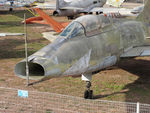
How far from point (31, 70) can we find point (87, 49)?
6.82 ft

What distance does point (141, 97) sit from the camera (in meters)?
10.0

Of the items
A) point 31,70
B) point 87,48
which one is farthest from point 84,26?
point 31,70

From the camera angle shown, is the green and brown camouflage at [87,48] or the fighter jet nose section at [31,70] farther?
the green and brown camouflage at [87,48]

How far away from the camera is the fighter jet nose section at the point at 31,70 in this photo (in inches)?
290

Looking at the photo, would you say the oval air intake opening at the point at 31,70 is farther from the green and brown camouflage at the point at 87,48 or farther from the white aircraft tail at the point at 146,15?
the white aircraft tail at the point at 146,15

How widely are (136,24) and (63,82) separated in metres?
4.33

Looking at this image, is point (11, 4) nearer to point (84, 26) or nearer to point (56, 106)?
point (84, 26)

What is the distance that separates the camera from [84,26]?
29.3ft

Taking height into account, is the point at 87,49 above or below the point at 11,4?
above

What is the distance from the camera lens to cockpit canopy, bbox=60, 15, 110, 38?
8695 mm

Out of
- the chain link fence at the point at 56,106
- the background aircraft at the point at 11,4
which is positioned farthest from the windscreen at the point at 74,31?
the background aircraft at the point at 11,4

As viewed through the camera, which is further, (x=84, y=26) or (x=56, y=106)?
(x=84, y=26)

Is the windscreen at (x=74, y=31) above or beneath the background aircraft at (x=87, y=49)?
above

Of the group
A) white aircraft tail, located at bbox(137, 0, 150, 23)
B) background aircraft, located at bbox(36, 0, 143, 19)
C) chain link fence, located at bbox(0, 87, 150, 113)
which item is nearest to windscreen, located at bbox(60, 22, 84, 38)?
chain link fence, located at bbox(0, 87, 150, 113)
